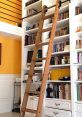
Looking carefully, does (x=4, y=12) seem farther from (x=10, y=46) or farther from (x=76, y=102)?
(x=76, y=102)

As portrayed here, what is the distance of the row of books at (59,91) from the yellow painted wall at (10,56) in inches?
60.7

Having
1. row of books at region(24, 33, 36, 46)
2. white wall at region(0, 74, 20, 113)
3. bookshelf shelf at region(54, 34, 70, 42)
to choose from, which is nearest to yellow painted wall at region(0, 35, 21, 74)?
white wall at region(0, 74, 20, 113)

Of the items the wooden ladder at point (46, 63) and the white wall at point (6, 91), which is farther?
the white wall at point (6, 91)

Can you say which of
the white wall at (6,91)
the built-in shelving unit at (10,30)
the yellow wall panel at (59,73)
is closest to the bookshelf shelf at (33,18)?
the built-in shelving unit at (10,30)

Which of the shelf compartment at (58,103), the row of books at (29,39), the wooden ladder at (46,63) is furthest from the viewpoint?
the row of books at (29,39)

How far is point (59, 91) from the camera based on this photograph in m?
3.76

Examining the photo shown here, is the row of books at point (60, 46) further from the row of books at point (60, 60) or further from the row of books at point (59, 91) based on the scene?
the row of books at point (59, 91)

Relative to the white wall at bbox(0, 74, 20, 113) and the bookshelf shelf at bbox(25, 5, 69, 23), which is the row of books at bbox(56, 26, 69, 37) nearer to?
the bookshelf shelf at bbox(25, 5, 69, 23)

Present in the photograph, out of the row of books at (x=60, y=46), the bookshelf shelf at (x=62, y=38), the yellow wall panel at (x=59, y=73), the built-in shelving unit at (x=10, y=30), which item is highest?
the built-in shelving unit at (x=10, y=30)

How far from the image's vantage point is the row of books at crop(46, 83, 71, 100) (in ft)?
11.8

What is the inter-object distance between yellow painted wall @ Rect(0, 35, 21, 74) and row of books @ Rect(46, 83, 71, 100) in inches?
60.7

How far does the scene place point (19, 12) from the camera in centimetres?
498

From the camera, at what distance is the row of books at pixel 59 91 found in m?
3.61

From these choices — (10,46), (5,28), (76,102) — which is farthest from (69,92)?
(10,46)
